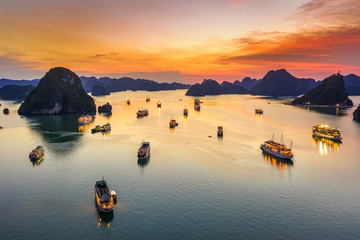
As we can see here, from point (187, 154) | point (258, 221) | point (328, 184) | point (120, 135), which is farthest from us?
point (120, 135)

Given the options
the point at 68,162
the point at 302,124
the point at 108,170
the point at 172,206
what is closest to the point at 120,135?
the point at 68,162

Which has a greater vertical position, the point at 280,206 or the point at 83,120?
the point at 83,120

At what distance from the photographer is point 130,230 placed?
47031mm

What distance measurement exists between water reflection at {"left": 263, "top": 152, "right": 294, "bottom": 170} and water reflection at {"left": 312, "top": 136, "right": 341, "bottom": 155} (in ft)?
81.6

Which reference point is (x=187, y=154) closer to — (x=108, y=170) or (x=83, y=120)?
(x=108, y=170)

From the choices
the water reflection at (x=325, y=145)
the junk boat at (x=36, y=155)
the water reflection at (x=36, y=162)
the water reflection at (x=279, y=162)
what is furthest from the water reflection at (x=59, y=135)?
the water reflection at (x=325, y=145)

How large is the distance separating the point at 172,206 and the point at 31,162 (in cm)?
6399

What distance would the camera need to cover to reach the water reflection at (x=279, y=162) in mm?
84688

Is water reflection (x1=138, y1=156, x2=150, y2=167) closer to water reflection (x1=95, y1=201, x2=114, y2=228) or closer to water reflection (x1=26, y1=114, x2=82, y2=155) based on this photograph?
water reflection (x1=95, y1=201, x2=114, y2=228)

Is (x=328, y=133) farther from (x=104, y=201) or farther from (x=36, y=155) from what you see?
(x=36, y=155)

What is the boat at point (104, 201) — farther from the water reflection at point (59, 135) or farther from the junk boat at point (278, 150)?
the junk boat at point (278, 150)

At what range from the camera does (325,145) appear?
115500 mm

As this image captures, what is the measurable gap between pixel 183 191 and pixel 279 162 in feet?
147

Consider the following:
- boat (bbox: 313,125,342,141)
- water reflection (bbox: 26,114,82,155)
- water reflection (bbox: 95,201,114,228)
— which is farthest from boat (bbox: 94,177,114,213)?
boat (bbox: 313,125,342,141)
